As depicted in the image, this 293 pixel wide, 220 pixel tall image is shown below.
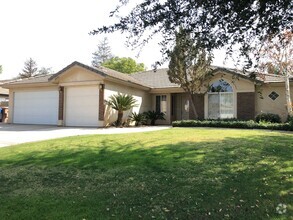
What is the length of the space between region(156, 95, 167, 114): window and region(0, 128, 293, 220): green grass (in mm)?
16040

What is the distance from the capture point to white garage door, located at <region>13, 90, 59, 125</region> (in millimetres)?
21672

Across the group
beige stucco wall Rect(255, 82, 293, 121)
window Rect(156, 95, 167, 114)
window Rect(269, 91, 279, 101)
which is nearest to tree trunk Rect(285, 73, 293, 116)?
beige stucco wall Rect(255, 82, 293, 121)

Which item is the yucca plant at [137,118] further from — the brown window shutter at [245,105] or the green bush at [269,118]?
the green bush at [269,118]

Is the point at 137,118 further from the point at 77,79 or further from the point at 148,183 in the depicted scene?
the point at 148,183

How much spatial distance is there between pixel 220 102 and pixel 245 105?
6.08 ft

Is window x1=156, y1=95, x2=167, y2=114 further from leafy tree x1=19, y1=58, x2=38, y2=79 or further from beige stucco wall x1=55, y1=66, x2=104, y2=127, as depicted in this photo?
leafy tree x1=19, y1=58, x2=38, y2=79

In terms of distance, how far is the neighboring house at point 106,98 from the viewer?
64.0 ft

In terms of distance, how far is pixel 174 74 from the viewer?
2016cm

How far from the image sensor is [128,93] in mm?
21844

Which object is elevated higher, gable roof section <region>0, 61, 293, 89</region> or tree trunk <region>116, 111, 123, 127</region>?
gable roof section <region>0, 61, 293, 89</region>

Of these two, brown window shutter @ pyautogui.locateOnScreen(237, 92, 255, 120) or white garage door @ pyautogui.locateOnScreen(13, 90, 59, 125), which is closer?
brown window shutter @ pyautogui.locateOnScreen(237, 92, 255, 120)

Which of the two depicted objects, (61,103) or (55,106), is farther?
(55,106)

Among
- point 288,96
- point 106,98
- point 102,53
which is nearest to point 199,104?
point 288,96

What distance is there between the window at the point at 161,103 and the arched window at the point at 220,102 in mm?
3904
